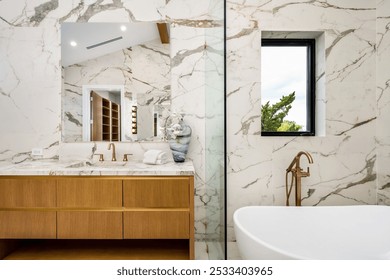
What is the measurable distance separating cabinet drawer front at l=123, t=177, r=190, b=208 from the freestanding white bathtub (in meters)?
0.40

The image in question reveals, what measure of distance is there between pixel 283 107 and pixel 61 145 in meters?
1.92

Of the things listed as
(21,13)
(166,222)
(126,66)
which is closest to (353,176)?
(166,222)

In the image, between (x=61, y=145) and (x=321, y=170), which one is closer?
(x=321, y=170)

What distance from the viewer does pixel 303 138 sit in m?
2.02

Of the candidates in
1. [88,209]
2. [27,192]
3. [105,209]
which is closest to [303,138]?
[105,209]

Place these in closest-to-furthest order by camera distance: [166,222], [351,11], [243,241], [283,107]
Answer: [243,241] → [166,222] → [351,11] → [283,107]

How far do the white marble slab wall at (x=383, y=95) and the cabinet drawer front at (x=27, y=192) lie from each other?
7.43 feet

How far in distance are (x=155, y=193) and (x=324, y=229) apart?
47.4 inches

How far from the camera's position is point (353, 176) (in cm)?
198

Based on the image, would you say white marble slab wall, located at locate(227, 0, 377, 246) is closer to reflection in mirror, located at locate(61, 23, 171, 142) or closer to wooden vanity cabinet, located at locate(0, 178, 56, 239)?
reflection in mirror, located at locate(61, 23, 171, 142)

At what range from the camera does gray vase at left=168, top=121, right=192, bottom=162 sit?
2111mm

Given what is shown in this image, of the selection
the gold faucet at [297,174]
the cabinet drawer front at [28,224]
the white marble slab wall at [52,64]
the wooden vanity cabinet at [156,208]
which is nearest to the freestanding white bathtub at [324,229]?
the gold faucet at [297,174]
